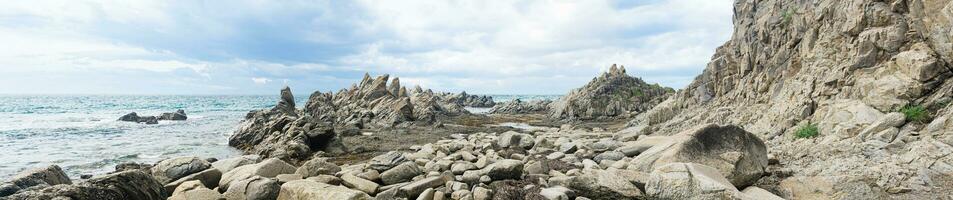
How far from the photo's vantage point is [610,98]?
171 feet

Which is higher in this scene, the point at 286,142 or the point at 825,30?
the point at 825,30

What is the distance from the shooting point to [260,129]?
3161 centimetres

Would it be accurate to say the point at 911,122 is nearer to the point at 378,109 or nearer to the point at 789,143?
the point at 789,143

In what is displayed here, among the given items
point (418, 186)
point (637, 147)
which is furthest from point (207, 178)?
point (637, 147)

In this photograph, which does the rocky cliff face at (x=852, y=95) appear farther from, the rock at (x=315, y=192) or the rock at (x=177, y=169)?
the rock at (x=177, y=169)

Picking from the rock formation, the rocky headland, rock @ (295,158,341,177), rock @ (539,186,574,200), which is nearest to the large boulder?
the rocky headland

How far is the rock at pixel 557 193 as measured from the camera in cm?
915

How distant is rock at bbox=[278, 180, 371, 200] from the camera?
8.87 metres

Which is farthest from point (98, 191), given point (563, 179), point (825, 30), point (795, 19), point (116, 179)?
point (795, 19)

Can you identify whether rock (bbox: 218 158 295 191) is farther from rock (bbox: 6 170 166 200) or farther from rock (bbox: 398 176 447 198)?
rock (bbox: 398 176 447 198)

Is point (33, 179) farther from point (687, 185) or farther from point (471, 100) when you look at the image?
point (471, 100)

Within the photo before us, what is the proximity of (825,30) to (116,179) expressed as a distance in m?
22.7

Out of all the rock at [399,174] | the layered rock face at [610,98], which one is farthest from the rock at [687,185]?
the layered rock face at [610,98]

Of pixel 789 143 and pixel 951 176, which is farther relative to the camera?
pixel 789 143
